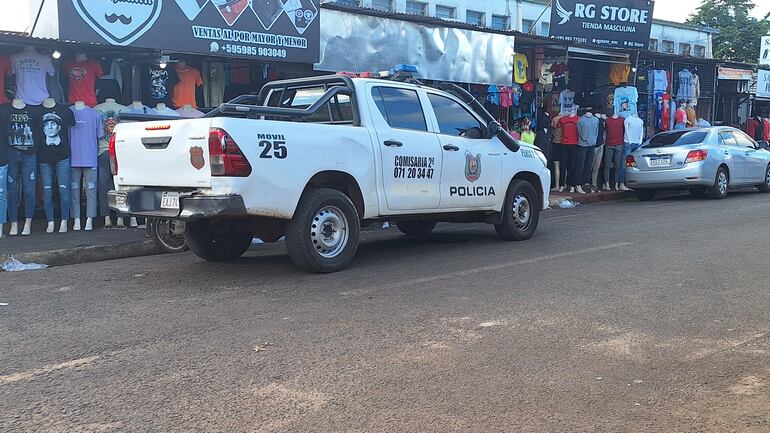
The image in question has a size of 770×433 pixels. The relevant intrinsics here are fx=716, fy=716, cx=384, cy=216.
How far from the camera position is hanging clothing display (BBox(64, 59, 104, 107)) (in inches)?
404

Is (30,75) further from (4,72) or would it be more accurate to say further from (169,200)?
(169,200)

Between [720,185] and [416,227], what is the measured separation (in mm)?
8339

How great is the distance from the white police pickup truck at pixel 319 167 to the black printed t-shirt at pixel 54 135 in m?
3.02

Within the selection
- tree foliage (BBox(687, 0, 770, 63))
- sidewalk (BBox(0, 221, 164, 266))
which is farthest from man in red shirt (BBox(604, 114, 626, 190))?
tree foliage (BBox(687, 0, 770, 63))

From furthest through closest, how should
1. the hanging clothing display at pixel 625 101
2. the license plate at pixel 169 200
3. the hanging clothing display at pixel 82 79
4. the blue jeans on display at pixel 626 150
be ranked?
the hanging clothing display at pixel 625 101 < the blue jeans on display at pixel 626 150 < the hanging clothing display at pixel 82 79 < the license plate at pixel 169 200

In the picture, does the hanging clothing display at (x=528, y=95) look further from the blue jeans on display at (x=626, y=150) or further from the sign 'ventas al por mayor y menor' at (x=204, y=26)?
the sign 'ventas al por mayor y menor' at (x=204, y=26)

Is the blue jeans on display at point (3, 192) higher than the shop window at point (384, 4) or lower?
lower

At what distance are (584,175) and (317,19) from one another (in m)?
7.48

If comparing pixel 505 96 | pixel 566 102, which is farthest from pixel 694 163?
pixel 505 96

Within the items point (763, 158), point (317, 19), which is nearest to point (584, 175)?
point (763, 158)

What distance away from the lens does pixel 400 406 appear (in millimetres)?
3590

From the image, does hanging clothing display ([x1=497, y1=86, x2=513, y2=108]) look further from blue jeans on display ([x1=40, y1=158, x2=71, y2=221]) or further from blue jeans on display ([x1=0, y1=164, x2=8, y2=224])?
blue jeans on display ([x1=0, y1=164, x2=8, y2=224])

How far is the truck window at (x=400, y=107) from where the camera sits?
7.55 m

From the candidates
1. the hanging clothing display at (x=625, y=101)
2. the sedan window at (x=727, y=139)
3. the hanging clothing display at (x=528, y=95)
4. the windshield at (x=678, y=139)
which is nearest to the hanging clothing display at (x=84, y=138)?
the hanging clothing display at (x=528, y=95)
